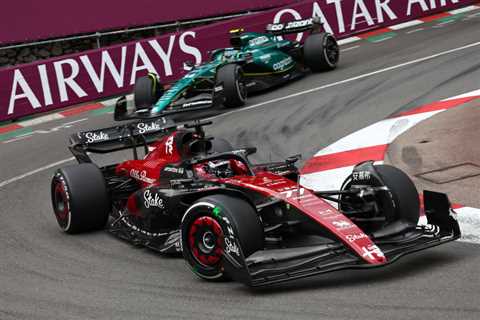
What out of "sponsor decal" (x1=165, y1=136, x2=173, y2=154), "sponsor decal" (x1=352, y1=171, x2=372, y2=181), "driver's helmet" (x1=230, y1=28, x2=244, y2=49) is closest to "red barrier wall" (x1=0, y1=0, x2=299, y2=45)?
"driver's helmet" (x1=230, y1=28, x2=244, y2=49)

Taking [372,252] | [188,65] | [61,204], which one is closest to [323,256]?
[372,252]

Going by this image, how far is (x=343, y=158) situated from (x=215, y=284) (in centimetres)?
439

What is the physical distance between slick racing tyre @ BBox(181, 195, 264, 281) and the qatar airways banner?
1074 centimetres

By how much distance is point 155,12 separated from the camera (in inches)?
870

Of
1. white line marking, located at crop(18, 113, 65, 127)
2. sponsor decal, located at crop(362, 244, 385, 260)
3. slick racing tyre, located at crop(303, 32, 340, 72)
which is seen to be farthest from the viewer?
slick racing tyre, located at crop(303, 32, 340, 72)

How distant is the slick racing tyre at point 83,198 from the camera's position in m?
9.99

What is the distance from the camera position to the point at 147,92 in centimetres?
1697

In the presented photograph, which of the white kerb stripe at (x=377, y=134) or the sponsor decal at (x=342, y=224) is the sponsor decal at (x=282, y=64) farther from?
the sponsor decal at (x=342, y=224)

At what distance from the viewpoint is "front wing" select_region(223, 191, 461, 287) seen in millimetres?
7535

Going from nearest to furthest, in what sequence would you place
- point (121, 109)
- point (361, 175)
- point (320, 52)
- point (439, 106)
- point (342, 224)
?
point (342, 224)
point (361, 175)
point (121, 109)
point (439, 106)
point (320, 52)

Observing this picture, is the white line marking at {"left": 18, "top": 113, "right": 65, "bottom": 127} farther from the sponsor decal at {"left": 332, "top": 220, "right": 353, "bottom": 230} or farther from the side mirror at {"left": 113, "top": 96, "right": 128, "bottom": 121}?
the sponsor decal at {"left": 332, "top": 220, "right": 353, "bottom": 230}

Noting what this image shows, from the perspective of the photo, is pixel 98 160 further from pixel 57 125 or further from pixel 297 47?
pixel 297 47

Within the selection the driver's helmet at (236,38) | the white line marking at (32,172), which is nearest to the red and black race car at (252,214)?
the white line marking at (32,172)

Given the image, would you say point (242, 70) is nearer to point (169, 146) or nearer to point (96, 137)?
point (96, 137)
